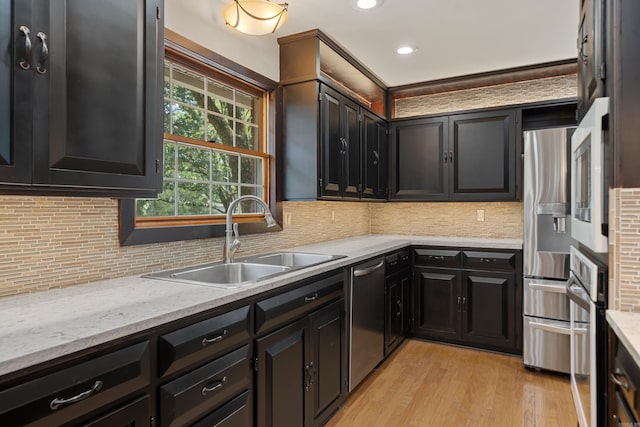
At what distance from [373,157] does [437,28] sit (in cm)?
130

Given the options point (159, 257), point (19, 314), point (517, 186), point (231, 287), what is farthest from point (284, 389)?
point (517, 186)

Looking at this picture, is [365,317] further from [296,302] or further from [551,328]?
[551,328]

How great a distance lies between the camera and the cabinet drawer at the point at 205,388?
1.25 metres

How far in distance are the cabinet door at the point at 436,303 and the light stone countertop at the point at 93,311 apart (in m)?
2.00

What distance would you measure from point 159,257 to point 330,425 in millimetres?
1366

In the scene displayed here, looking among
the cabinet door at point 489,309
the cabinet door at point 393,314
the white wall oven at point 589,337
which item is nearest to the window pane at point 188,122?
the cabinet door at point 393,314

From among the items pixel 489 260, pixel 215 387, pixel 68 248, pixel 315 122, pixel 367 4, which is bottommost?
pixel 215 387

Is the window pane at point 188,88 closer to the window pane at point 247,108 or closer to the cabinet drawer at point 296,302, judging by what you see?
the window pane at point 247,108

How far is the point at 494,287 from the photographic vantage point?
331 cm

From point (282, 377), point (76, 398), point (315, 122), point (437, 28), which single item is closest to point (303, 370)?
point (282, 377)

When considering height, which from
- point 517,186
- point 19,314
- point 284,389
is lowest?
point 284,389

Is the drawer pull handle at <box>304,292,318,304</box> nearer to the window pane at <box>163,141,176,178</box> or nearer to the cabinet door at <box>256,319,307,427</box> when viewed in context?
the cabinet door at <box>256,319,307,427</box>

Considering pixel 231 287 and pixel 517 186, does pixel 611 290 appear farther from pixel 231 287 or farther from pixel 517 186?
pixel 517 186

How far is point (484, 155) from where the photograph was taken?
12.0ft
